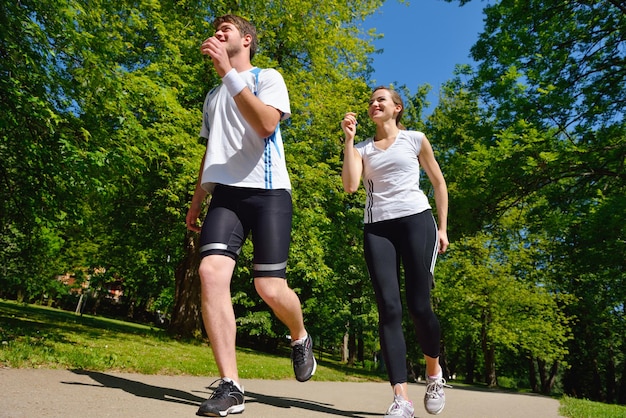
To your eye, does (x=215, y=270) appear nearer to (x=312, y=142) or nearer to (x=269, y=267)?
(x=269, y=267)

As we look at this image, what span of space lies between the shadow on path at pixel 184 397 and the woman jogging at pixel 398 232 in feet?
2.03

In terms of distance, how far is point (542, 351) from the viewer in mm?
24078

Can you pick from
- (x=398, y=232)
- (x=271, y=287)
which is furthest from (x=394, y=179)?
(x=271, y=287)


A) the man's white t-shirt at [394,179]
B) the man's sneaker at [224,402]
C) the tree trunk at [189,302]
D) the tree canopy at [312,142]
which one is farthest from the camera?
the tree trunk at [189,302]

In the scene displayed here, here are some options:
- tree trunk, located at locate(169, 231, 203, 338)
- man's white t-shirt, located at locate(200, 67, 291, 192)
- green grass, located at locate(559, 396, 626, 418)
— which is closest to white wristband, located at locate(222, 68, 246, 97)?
man's white t-shirt, located at locate(200, 67, 291, 192)

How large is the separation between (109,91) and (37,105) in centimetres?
119

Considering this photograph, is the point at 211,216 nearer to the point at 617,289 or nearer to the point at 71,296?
the point at 617,289

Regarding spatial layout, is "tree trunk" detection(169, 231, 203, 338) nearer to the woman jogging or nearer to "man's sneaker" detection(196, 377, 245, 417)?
the woman jogging

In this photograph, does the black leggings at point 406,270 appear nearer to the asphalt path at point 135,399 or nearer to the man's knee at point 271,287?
the asphalt path at point 135,399

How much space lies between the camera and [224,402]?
8.67 feet

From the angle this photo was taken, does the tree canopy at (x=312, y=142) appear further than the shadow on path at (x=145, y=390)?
Yes

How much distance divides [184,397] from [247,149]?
1.73 metres

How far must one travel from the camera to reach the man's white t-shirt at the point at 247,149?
122 inches

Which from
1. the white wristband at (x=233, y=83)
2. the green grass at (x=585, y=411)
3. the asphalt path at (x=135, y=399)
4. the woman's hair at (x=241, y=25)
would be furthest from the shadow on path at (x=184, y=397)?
the green grass at (x=585, y=411)
